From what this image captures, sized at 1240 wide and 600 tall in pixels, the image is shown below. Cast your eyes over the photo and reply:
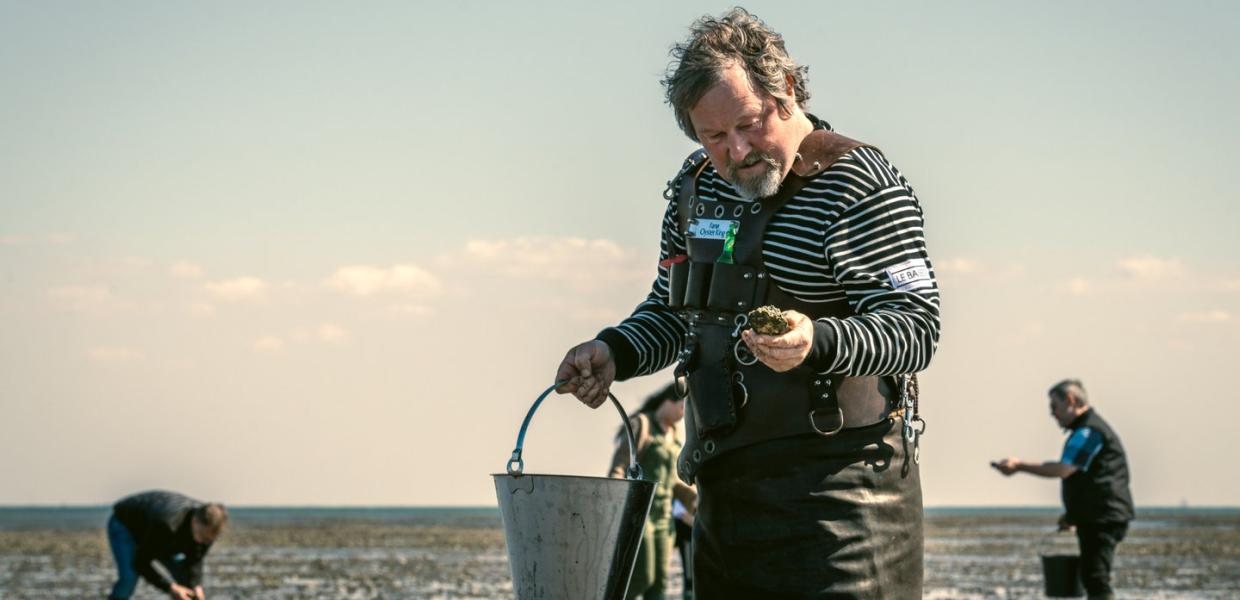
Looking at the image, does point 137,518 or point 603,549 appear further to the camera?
point 137,518

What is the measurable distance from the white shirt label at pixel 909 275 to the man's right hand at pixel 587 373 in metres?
0.77

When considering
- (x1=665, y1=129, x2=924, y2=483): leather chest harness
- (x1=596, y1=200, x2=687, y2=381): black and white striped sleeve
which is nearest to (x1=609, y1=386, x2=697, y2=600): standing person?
(x1=596, y1=200, x2=687, y2=381): black and white striped sleeve

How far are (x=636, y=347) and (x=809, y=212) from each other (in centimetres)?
63

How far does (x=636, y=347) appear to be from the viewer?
414 cm

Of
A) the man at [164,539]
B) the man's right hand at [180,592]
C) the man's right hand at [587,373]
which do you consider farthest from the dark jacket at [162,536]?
the man's right hand at [587,373]

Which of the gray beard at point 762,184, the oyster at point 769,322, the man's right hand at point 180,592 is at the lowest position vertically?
the man's right hand at point 180,592

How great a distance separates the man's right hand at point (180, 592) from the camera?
12.9m

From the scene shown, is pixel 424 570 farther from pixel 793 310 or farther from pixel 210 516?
pixel 793 310

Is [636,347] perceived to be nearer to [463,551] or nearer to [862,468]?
[862,468]

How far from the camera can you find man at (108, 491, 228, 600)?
13.2 metres

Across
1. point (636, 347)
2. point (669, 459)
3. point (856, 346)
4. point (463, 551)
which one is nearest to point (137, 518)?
point (669, 459)

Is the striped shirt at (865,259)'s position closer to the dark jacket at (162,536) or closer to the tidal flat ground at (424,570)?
the dark jacket at (162,536)

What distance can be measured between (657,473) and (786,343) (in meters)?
8.84

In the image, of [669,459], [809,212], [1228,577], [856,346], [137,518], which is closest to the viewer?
[856,346]
